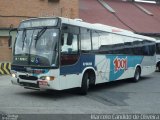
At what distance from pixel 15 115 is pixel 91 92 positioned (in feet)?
18.4

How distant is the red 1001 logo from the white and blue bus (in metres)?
0.72

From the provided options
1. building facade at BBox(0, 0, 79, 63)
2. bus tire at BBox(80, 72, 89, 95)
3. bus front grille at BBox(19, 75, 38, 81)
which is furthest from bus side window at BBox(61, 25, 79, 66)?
building facade at BBox(0, 0, 79, 63)

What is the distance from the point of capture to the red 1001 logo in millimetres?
16359

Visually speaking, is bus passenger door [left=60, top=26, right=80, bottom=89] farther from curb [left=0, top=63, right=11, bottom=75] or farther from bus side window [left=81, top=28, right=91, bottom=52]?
curb [left=0, top=63, right=11, bottom=75]

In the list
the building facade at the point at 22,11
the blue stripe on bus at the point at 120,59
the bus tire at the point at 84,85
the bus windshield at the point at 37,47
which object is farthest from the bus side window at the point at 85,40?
the building facade at the point at 22,11

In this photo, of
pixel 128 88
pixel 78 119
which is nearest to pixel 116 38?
pixel 128 88

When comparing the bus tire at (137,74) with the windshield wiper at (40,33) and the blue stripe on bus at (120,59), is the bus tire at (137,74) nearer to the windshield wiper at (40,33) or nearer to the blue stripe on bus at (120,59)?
Result: the blue stripe on bus at (120,59)

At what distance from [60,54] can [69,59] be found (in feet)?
2.06

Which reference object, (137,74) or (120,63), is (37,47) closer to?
(120,63)

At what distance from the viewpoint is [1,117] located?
903 centimetres

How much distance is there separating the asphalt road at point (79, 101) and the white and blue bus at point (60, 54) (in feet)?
1.63

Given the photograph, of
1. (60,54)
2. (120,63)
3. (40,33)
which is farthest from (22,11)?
(60,54)

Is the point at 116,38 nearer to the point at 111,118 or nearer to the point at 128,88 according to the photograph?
the point at 128,88

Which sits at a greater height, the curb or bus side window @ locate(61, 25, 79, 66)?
bus side window @ locate(61, 25, 79, 66)
